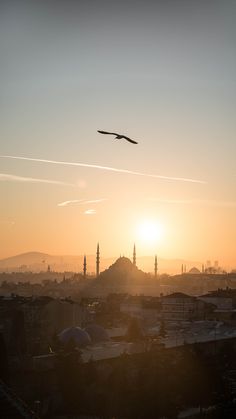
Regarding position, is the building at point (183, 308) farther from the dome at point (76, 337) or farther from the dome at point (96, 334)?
the dome at point (76, 337)

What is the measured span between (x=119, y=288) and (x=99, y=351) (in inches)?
2226

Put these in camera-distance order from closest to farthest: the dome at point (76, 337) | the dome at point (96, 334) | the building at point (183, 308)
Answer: the dome at point (76, 337)
the dome at point (96, 334)
the building at point (183, 308)

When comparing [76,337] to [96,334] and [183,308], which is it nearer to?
[96,334]

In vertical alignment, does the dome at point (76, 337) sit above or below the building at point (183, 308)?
below

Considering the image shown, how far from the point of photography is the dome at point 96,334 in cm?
3111

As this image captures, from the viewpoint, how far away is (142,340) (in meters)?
29.5

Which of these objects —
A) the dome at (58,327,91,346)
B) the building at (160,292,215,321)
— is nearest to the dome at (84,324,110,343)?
the dome at (58,327,91,346)

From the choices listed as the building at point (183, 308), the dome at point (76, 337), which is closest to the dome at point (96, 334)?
the dome at point (76, 337)

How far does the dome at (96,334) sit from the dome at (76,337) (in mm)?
1652

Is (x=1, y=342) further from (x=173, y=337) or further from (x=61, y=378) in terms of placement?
(x=173, y=337)

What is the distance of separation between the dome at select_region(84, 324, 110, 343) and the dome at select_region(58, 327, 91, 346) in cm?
165

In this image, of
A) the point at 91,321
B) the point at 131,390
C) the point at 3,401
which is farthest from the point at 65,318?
the point at 3,401

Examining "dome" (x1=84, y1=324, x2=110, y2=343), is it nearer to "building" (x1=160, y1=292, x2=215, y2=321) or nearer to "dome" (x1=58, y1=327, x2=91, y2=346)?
"dome" (x1=58, y1=327, x2=91, y2=346)

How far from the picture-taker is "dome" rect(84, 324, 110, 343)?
31.1m
